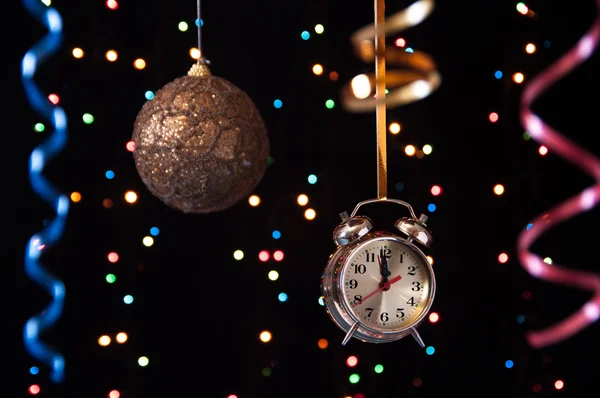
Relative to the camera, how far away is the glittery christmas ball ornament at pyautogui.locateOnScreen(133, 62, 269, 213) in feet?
5.16

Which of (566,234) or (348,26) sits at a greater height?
(348,26)

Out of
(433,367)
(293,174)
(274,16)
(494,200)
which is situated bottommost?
(433,367)

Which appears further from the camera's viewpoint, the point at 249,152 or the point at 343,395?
the point at 343,395

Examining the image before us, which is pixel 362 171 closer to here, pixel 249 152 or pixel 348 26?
pixel 348 26

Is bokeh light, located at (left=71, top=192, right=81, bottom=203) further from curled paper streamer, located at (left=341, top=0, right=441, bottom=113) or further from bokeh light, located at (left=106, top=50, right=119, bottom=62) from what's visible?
curled paper streamer, located at (left=341, top=0, right=441, bottom=113)

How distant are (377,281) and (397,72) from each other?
70 centimetres

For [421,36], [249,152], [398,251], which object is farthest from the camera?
[421,36]

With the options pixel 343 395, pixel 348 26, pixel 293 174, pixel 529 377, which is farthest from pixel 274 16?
pixel 529 377

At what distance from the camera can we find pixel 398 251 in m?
2.05

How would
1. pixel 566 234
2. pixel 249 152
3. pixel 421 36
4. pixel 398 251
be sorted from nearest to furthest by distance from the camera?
1. pixel 249 152
2. pixel 398 251
3. pixel 421 36
4. pixel 566 234

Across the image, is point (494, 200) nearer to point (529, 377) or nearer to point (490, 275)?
point (490, 275)

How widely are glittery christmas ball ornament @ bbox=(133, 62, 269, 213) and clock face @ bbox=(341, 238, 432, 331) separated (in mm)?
521

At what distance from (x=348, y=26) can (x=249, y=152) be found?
864 millimetres

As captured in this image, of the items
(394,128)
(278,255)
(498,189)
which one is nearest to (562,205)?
(498,189)
